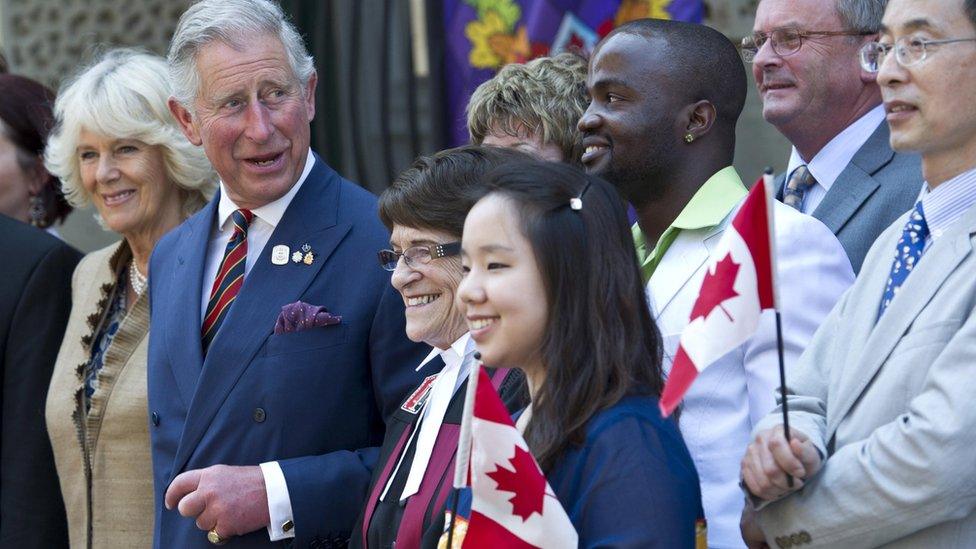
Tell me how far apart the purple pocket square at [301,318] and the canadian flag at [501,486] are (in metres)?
1.17

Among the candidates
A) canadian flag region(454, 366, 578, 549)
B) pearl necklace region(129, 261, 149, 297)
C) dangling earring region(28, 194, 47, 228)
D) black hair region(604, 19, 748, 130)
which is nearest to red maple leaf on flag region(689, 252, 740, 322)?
canadian flag region(454, 366, 578, 549)

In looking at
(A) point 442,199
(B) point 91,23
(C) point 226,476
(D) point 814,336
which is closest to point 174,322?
(C) point 226,476

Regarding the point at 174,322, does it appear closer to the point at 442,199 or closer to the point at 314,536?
the point at 314,536

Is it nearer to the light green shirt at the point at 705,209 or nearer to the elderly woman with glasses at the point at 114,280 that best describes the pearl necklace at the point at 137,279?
the elderly woman with glasses at the point at 114,280

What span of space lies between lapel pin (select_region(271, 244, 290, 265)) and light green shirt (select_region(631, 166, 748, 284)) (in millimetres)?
949

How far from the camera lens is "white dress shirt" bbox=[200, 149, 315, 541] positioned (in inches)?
139

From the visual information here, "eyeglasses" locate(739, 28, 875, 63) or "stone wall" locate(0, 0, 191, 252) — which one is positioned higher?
"stone wall" locate(0, 0, 191, 252)

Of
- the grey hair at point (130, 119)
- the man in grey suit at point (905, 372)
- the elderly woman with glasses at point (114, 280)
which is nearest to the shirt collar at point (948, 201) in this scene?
the man in grey suit at point (905, 372)

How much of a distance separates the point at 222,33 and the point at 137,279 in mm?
1044

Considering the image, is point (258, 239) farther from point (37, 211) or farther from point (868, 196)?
point (37, 211)

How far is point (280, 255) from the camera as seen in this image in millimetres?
3760

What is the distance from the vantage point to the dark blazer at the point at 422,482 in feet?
9.87

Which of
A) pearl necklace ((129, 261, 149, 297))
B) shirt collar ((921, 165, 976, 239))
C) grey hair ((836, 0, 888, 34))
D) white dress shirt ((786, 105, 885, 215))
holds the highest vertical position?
grey hair ((836, 0, 888, 34))

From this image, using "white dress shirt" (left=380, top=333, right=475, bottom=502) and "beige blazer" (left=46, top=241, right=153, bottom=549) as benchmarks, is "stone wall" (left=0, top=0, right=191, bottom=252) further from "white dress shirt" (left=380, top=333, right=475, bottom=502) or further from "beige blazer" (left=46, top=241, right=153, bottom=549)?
"white dress shirt" (left=380, top=333, right=475, bottom=502)
